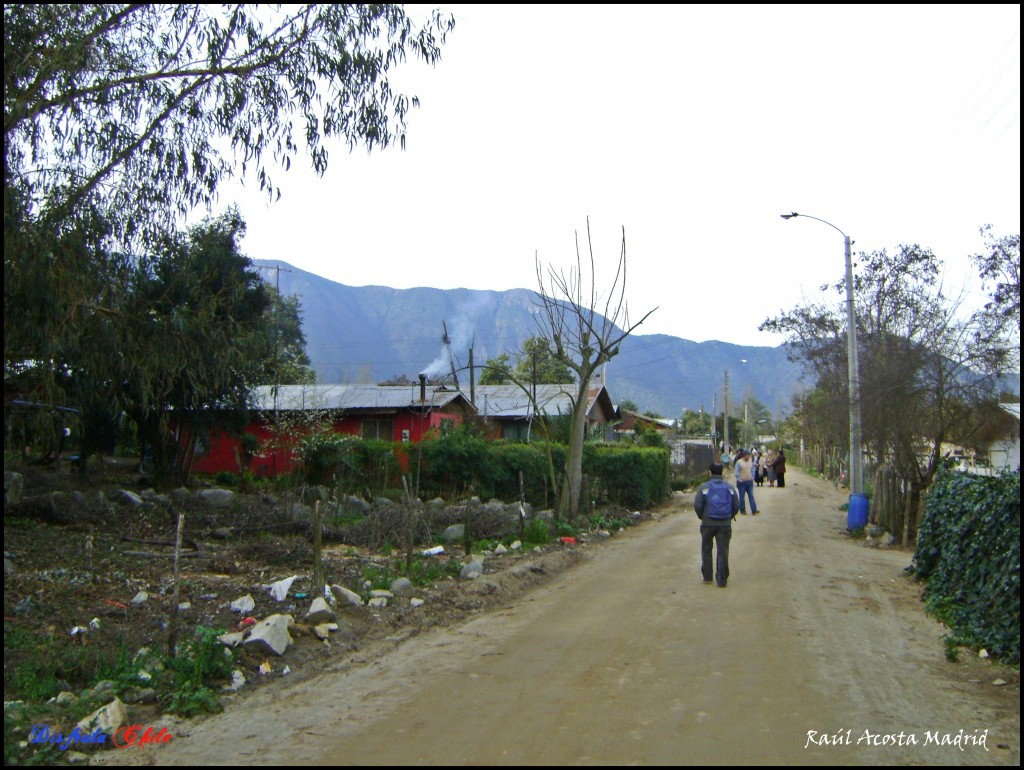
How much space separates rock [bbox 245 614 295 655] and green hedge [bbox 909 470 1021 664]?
21.3ft

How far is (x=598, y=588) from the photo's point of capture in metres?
11.9

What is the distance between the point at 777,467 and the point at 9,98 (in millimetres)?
33563

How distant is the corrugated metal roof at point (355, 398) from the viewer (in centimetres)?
3431

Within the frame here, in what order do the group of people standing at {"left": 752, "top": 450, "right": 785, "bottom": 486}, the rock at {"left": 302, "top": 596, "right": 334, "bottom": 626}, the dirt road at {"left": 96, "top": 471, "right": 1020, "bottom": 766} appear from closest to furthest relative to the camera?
1. the dirt road at {"left": 96, "top": 471, "right": 1020, "bottom": 766}
2. the rock at {"left": 302, "top": 596, "right": 334, "bottom": 626}
3. the group of people standing at {"left": 752, "top": 450, "right": 785, "bottom": 486}

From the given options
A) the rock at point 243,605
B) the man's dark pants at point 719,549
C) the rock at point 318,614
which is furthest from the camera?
the man's dark pants at point 719,549

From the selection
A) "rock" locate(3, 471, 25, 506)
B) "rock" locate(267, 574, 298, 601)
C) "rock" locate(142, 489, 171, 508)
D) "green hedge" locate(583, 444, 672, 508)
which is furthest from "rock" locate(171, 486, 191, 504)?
"green hedge" locate(583, 444, 672, 508)

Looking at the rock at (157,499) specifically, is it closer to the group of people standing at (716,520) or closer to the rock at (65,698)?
the group of people standing at (716,520)

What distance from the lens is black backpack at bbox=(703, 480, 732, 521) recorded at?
38.9 ft

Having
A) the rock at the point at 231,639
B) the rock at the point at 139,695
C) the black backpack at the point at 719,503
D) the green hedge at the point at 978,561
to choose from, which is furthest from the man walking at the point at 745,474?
the rock at the point at 139,695

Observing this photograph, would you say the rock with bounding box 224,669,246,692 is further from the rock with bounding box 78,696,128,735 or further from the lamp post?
the lamp post

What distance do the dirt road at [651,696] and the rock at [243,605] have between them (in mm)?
2074

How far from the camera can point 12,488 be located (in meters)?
16.2

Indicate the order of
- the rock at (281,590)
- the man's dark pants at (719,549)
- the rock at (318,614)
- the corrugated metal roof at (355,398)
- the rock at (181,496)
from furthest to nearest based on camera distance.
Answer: the corrugated metal roof at (355,398) → the rock at (181,496) → the man's dark pants at (719,549) → the rock at (281,590) → the rock at (318,614)

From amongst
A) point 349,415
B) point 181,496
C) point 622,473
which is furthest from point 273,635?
point 349,415
